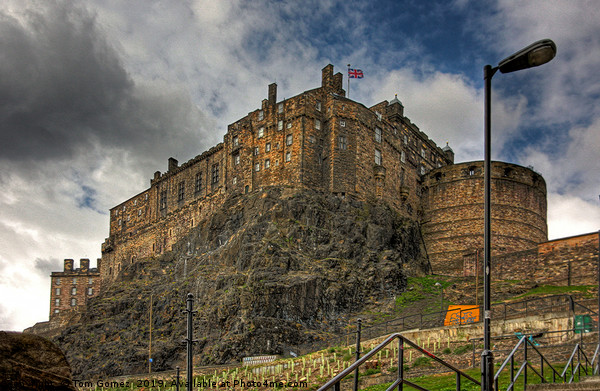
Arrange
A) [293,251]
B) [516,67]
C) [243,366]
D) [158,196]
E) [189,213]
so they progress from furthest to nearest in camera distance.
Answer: [158,196]
[189,213]
[293,251]
[243,366]
[516,67]

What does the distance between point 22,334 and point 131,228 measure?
250ft

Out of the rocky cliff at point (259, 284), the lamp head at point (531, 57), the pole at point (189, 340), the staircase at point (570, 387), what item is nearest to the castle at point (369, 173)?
the rocky cliff at point (259, 284)

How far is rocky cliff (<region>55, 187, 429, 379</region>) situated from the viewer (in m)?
42.3

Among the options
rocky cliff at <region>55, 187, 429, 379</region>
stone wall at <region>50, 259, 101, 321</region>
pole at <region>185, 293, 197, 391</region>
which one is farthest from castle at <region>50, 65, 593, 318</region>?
stone wall at <region>50, 259, 101, 321</region>

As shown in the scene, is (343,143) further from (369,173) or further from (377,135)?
(377,135)

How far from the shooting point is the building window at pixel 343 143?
5595cm

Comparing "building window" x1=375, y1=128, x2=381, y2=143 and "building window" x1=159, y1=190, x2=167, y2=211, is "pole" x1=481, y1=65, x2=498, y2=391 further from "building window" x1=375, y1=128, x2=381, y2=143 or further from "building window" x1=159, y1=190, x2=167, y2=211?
"building window" x1=159, y1=190, x2=167, y2=211

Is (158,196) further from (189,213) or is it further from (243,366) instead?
(243,366)

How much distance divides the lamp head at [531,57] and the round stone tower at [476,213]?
49.0 m

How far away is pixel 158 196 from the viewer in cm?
7694

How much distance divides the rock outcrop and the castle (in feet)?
152

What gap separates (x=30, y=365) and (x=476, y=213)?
56608mm

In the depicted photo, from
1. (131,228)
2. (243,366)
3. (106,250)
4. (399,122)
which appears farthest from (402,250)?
(106,250)

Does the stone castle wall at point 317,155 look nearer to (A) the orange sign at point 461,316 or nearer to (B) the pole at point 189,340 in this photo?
(A) the orange sign at point 461,316
